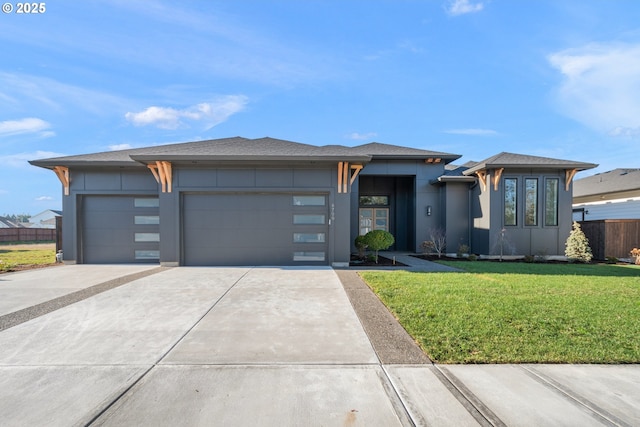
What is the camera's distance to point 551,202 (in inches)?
444

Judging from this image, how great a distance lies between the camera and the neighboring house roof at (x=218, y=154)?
856cm

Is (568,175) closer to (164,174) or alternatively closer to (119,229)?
(164,174)

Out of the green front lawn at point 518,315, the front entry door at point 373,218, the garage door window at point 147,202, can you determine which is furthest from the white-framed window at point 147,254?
the front entry door at point 373,218

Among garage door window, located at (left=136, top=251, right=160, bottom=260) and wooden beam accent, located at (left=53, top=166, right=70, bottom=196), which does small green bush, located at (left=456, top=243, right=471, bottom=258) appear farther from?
wooden beam accent, located at (left=53, top=166, right=70, bottom=196)

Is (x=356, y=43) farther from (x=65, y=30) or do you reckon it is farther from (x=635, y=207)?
(x=635, y=207)

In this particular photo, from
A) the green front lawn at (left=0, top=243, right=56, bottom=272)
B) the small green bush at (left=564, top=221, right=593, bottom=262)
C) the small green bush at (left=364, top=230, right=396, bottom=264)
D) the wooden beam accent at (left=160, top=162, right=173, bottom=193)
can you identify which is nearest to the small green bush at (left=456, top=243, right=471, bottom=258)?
the small green bush at (left=564, top=221, right=593, bottom=262)

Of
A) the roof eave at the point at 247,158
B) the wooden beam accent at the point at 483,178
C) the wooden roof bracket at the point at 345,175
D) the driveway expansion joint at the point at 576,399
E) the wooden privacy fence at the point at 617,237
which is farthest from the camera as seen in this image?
the wooden beam accent at the point at 483,178

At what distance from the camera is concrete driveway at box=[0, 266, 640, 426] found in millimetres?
2117

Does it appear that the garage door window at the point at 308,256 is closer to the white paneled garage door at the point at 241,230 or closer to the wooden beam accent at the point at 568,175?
the white paneled garage door at the point at 241,230

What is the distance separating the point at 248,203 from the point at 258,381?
7.19m

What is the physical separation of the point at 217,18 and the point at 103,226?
26.1 ft

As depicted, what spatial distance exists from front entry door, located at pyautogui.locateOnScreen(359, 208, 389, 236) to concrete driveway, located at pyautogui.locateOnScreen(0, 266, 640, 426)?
10.3 m

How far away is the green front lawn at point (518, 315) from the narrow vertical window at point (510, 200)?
420 centimetres

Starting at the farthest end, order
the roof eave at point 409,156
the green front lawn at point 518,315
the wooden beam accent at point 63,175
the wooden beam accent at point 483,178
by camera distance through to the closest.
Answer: the roof eave at point 409,156
the wooden beam accent at point 483,178
the wooden beam accent at point 63,175
the green front lawn at point 518,315
